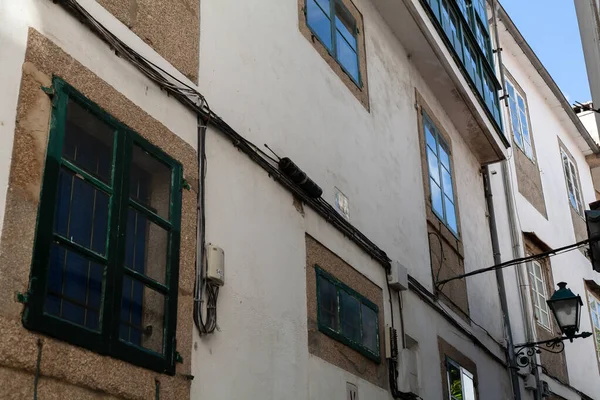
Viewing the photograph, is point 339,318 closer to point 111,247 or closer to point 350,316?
point 350,316

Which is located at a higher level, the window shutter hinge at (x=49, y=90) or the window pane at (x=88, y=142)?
the window shutter hinge at (x=49, y=90)

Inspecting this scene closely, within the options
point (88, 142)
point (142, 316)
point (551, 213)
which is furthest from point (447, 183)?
point (88, 142)

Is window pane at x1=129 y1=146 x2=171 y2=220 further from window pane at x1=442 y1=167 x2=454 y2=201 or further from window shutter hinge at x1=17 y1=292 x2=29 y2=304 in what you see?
window pane at x1=442 y1=167 x2=454 y2=201

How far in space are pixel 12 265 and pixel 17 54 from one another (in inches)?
48.9

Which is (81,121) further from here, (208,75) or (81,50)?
(208,75)

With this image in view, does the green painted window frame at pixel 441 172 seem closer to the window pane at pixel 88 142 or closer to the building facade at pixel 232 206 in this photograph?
the building facade at pixel 232 206

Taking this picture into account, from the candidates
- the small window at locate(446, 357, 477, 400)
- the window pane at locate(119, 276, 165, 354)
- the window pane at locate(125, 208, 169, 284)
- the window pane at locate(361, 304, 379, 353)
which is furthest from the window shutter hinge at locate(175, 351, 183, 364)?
the small window at locate(446, 357, 477, 400)

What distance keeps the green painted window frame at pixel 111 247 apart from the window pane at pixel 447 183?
22.8 feet

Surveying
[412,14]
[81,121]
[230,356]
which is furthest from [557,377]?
[81,121]

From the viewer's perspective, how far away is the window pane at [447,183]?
41.0 ft

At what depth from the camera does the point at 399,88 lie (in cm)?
1155

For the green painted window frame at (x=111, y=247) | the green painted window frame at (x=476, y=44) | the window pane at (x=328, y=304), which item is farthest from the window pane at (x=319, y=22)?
the green painted window frame at (x=111, y=247)

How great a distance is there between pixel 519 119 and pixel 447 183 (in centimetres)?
559

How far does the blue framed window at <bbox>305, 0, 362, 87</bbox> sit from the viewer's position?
9336 mm
